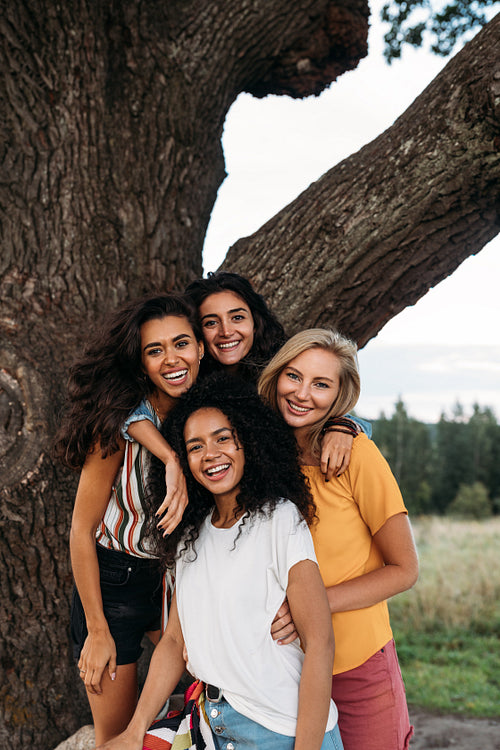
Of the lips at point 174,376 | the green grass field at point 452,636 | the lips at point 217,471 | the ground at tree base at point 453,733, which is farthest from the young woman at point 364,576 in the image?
the green grass field at point 452,636

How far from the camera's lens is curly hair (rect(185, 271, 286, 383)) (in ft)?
9.48

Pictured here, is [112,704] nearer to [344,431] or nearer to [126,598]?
[126,598]

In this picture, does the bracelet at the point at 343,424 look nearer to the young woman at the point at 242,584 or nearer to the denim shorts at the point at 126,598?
the young woman at the point at 242,584

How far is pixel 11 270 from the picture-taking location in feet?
10.2

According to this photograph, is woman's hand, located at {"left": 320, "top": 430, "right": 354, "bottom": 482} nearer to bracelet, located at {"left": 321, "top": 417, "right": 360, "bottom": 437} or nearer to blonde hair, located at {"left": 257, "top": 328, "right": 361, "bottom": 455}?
bracelet, located at {"left": 321, "top": 417, "right": 360, "bottom": 437}

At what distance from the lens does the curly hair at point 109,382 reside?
7.78ft

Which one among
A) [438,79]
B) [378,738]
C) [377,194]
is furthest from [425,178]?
[378,738]

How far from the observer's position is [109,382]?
96.8 inches

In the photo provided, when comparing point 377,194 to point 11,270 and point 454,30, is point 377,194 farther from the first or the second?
point 454,30

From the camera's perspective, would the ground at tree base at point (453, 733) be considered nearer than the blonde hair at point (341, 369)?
No

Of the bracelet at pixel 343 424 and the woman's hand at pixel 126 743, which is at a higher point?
the bracelet at pixel 343 424

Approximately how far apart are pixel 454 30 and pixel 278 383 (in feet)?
14.0

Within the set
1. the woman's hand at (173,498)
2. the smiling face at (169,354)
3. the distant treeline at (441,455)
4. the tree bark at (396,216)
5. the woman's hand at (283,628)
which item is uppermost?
the tree bark at (396,216)

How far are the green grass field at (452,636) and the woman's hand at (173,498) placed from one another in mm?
4644
